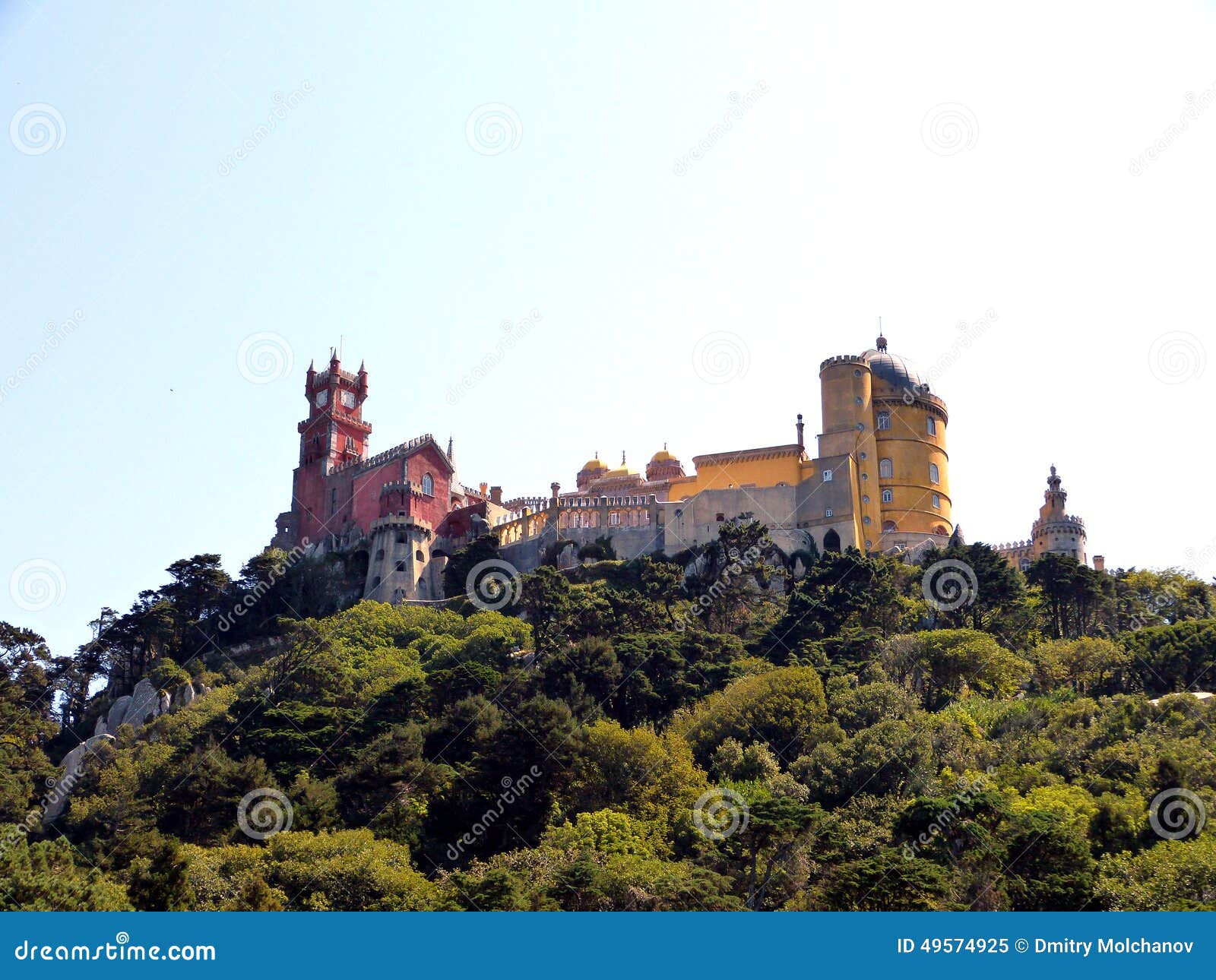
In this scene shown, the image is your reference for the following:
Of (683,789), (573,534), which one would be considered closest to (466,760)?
(683,789)

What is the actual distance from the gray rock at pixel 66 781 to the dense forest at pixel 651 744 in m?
0.40

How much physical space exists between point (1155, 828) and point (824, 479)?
3506cm

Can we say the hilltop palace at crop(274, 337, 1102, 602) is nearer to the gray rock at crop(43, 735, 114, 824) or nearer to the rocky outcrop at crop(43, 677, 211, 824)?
the rocky outcrop at crop(43, 677, 211, 824)

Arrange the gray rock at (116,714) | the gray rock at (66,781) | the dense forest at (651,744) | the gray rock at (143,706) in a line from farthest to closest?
the gray rock at (116,714) < the gray rock at (143,706) < the gray rock at (66,781) < the dense forest at (651,744)

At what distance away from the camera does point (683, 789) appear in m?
44.8

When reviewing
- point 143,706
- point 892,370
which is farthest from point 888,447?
point 143,706

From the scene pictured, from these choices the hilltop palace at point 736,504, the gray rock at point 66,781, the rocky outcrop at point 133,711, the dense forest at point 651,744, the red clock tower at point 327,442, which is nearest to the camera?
the dense forest at point 651,744

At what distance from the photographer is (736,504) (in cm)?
7256

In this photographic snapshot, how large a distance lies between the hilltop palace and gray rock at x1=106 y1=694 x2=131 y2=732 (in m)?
13.1

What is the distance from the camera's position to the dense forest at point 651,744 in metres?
37.2

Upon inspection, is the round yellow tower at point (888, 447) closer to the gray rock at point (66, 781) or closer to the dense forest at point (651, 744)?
the dense forest at point (651, 744)

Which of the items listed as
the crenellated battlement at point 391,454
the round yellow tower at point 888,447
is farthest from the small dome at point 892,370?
the crenellated battlement at point 391,454

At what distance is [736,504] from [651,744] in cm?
2762

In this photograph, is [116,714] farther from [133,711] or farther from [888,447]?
[888,447]
